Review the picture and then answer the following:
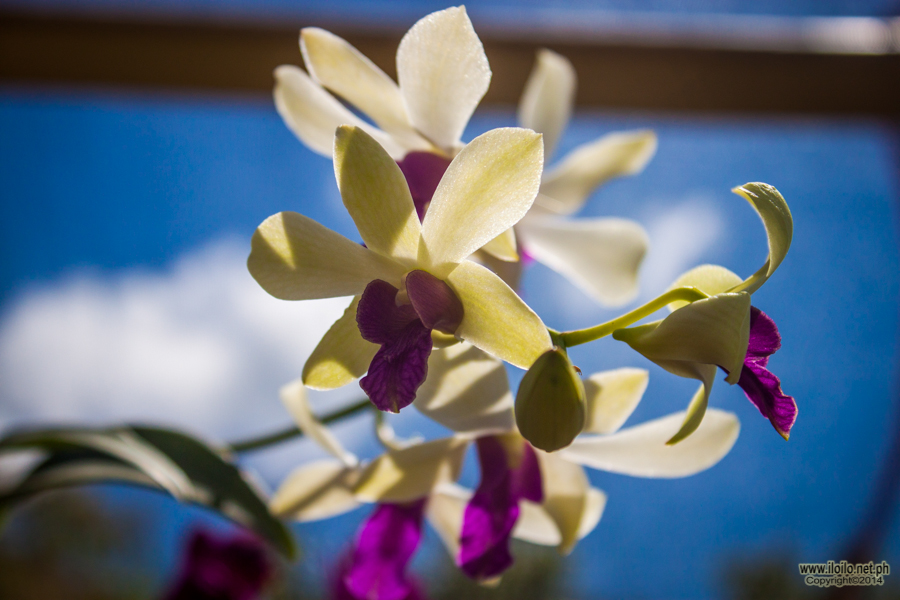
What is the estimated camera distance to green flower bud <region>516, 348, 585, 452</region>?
0.24 metres

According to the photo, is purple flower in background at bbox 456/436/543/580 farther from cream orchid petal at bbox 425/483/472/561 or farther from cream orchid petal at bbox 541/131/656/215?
cream orchid petal at bbox 541/131/656/215

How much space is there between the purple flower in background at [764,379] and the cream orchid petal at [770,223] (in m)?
0.01

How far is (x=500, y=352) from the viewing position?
0.27 m

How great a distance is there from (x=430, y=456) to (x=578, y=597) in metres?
1.78

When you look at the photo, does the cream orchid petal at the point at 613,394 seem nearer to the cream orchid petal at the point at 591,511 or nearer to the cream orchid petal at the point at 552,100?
the cream orchid petal at the point at 591,511

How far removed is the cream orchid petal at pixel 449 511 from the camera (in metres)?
0.43

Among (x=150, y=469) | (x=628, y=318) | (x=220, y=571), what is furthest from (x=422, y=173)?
(x=220, y=571)

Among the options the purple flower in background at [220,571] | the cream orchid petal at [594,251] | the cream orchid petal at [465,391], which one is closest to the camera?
the cream orchid petal at [465,391]

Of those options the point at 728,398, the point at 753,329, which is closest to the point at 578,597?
the point at 728,398

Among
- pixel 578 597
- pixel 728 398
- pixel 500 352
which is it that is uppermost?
Answer: pixel 500 352

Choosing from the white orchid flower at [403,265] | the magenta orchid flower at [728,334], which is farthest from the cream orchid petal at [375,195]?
the magenta orchid flower at [728,334]

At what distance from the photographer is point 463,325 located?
0.92ft

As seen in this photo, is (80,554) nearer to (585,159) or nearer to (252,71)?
(252,71)

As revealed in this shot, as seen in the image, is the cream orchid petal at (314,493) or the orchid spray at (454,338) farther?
the cream orchid petal at (314,493)
